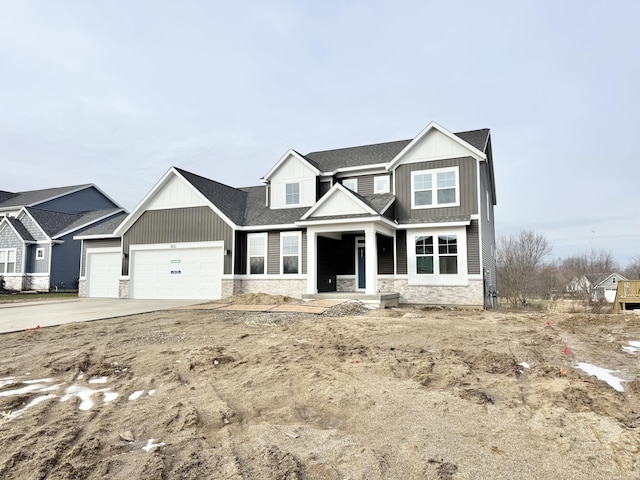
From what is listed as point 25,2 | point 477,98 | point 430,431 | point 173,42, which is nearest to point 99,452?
point 430,431

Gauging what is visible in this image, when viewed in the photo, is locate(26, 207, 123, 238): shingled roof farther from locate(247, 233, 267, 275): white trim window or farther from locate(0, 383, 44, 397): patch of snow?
locate(0, 383, 44, 397): patch of snow

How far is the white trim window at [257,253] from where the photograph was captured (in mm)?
18172

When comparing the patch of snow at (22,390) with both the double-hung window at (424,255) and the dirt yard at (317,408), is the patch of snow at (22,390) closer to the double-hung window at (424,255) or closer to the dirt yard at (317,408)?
the dirt yard at (317,408)

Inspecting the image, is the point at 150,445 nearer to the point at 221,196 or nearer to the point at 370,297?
the point at 370,297

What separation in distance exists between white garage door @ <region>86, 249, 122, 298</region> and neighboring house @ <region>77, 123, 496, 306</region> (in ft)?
0.21

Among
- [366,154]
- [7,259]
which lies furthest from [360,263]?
[7,259]

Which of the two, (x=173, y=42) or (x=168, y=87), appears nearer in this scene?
(x=173, y=42)

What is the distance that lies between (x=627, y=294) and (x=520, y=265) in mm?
8265

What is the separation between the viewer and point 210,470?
9.21 ft

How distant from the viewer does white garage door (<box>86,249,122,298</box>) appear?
20.5m

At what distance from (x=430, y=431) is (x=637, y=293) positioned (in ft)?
57.7

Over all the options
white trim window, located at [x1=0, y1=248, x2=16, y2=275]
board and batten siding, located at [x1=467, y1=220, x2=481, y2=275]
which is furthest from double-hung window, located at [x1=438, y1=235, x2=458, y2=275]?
white trim window, located at [x1=0, y1=248, x2=16, y2=275]

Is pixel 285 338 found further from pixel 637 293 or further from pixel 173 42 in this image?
pixel 637 293

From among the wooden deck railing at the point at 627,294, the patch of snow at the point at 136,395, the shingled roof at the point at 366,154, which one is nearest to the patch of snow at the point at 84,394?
the patch of snow at the point at 136,395
